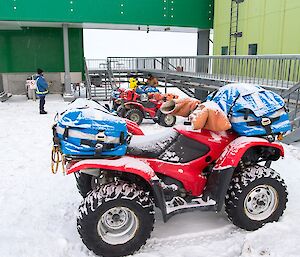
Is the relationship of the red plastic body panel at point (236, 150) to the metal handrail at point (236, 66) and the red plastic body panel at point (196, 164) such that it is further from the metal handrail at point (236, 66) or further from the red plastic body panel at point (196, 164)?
the metal handrail at point (236, 66)

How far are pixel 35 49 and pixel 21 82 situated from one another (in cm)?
196

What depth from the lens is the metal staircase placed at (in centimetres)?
1388

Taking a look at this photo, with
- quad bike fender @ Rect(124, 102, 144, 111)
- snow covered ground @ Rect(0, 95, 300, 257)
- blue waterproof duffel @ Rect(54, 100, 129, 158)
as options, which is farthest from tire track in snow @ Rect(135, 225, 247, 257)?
quad bike fender @ Rect(124, 102, 144, 111)

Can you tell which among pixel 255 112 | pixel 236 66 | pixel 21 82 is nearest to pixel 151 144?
pixel 255 112

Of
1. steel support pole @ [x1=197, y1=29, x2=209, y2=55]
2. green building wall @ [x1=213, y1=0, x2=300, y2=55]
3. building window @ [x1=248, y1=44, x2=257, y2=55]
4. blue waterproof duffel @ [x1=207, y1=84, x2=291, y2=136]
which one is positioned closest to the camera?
blue waterproof duffel @ [x1=207, y1=84, x2=291, y2=136]

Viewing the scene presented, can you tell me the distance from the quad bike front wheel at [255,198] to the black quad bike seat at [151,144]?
0.81 meters

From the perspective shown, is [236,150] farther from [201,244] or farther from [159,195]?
[201,244]

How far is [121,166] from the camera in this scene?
2814 millimetres

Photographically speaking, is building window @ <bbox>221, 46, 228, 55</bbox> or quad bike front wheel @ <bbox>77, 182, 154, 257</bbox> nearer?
quad bike front wheel @ <bbox>77, 182, 154, 257</bbox>

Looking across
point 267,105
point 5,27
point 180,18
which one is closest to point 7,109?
point 5,27

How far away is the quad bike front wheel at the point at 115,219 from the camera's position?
2812 mm

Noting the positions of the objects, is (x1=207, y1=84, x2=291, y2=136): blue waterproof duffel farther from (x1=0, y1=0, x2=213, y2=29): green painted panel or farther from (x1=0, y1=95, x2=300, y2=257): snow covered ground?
(x1=0, y1=0, x2=213, y2=29): green painted panel

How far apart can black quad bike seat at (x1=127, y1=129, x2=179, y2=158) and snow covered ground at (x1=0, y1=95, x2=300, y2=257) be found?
88 cm

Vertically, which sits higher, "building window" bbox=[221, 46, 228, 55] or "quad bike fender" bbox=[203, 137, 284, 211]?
"building window" bbox=[221, 46, 228, 55]
